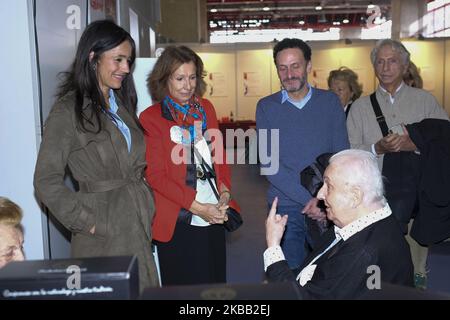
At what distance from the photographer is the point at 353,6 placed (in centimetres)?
2080

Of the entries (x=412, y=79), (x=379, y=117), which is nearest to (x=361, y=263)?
(x=379, y=117)

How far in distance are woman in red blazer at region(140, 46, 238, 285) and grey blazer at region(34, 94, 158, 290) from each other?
301 mm

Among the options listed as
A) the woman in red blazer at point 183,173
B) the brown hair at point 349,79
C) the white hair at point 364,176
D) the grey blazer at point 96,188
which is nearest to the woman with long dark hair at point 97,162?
the grey blazer at point 96,188

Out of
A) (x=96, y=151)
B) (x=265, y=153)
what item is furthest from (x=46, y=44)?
(x=265, y=153)

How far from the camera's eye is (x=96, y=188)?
2104 millimetres

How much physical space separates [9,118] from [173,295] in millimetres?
2030

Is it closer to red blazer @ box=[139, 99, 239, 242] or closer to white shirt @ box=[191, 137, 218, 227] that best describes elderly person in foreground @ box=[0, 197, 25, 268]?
red blazer @ box=[139, 99, 239, 242]

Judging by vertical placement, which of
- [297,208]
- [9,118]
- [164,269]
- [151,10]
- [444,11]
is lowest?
[164,269]

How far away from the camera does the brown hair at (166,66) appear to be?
2.59m

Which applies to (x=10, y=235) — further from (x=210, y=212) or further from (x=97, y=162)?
(x=210, y=212)

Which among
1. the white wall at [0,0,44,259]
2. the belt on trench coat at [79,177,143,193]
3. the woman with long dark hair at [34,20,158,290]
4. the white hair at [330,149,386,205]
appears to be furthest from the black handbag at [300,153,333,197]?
the white wall at [0,0,44,259]

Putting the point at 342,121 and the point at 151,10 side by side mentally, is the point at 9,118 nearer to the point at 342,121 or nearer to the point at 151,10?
the point at 342,121

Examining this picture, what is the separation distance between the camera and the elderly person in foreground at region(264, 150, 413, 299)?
170cm

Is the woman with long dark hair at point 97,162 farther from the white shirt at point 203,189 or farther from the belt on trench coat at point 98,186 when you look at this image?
the white shirt at point 203,189
